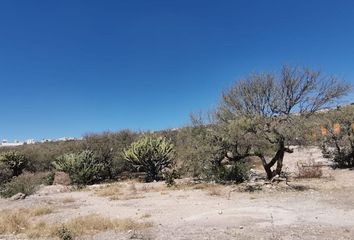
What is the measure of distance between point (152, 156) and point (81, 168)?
3984 mm

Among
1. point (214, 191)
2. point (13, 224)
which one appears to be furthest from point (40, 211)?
point (214, 191)

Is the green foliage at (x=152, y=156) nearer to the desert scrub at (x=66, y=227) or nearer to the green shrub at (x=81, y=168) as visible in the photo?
the green shrub at (x=81, y=168)

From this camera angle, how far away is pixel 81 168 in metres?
22.3

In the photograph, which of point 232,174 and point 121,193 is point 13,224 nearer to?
point 121,193

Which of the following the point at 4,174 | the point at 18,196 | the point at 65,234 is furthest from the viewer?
the point at 4,174

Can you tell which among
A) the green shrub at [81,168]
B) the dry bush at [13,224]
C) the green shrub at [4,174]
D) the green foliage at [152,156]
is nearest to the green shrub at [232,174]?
the green foliage at [152,156]

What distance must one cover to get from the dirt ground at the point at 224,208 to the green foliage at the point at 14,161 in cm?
873

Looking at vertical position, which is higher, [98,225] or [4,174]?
[4,174]

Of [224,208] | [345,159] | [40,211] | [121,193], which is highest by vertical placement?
[345,159]

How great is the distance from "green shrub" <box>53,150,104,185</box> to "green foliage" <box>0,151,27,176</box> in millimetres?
5507

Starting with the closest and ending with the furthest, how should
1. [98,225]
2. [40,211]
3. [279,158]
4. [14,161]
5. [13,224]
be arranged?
[98,225], [13,224], [40,211], [279,158], [14,161]

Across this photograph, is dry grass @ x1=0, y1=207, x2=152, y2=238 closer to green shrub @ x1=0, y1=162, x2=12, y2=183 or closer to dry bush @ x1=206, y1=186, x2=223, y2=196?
dry bush @ x1=206, y1=186, x2=223, y2=196

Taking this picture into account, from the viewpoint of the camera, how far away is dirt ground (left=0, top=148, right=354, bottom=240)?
8.80 metres

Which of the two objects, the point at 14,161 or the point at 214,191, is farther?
the point at 14,161
